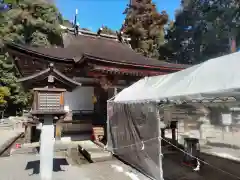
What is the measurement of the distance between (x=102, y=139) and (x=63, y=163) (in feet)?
10.0

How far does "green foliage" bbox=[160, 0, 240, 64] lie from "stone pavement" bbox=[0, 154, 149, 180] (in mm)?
23902

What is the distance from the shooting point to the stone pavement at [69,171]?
4.73m

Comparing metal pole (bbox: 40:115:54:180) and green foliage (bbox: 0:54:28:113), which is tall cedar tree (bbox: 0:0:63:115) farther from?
metal pole (bbox: 40:115:54:180)

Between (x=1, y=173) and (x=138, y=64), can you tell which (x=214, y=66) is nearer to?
(x=138, y=64)

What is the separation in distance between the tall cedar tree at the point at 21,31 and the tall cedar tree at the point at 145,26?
9113 millimetres

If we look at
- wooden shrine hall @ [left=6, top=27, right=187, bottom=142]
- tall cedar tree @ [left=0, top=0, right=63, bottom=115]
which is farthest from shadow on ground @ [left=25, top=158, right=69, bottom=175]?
tall cedar tree @ [left=0, top=0, right=63, bottom=115]

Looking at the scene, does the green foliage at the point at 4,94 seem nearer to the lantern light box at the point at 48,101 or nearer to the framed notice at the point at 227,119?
the lantern light box at the point at 48,101

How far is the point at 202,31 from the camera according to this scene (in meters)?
26.4

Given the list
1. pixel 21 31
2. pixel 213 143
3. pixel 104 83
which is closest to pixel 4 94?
pixel 21 31

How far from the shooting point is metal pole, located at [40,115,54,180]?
14.7 ft

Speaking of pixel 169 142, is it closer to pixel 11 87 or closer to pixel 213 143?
pixel 213 143

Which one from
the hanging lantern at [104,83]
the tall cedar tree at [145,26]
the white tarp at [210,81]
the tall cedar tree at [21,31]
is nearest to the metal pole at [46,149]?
the white tarp at [210,81]

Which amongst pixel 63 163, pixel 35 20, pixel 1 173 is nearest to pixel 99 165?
pixel 63 163

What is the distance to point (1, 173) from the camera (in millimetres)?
5008
